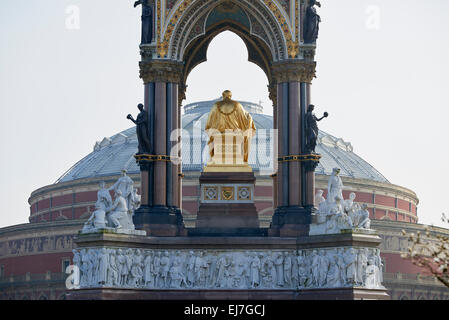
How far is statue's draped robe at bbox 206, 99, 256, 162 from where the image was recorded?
48469mm

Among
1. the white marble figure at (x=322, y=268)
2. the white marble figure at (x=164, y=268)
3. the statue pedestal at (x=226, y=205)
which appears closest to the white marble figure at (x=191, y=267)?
the white marble figure at (x=164, y=268)

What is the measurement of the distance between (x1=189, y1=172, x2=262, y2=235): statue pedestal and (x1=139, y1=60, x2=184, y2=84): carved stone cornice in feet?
15.2

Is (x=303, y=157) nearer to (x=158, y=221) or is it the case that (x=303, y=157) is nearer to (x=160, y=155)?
(x=160, y=155)

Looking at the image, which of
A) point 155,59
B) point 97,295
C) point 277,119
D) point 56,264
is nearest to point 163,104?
point 155,59

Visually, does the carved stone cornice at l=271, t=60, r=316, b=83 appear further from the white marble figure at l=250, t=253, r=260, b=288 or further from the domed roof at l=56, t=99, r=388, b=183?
the domed roof at l=56, t=99, r=388, b=183

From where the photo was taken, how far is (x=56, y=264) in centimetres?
9900

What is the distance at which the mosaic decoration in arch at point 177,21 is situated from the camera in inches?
1822

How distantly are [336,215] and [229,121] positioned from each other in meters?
7.72

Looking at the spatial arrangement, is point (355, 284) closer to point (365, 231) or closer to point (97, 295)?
point (365, 231)

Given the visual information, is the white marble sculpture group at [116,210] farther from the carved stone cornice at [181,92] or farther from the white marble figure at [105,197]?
the carved stone cornice at [181,92]

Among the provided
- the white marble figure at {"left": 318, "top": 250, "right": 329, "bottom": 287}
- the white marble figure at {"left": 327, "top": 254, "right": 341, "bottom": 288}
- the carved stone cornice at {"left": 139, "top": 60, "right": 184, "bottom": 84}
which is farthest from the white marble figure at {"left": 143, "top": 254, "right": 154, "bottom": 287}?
the carved stone cornice at {"left": 139, "top": 60, "right": 184, "bottom": 84}

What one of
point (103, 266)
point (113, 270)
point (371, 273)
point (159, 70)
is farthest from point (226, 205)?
point (371, 273)

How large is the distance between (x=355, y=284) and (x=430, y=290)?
5710cm

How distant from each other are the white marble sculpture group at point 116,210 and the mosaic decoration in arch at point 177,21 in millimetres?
6303
